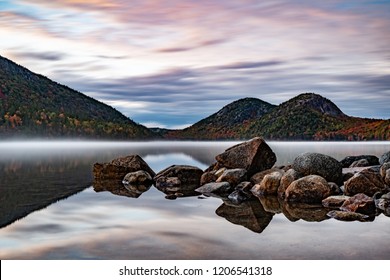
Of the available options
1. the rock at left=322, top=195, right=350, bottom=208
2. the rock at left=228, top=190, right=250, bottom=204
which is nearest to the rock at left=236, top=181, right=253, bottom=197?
the rock at left=228, top=190, right=250, bottom=204

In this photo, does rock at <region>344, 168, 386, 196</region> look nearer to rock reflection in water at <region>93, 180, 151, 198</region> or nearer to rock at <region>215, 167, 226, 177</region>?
rock at <region>215, 167, 226, 177</region>

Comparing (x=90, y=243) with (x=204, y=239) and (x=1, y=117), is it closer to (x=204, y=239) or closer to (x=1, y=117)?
(x=204, y=239)

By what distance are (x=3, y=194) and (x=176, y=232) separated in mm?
7892

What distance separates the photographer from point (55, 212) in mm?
11312

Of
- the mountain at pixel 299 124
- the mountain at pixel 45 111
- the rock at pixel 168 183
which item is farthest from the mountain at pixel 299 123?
the mountain at pixel 45 111

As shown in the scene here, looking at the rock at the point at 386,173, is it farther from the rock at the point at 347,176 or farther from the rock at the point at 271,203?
the rock at the point at 271,203

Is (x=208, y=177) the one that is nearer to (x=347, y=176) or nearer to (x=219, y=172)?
(x=219, y=172)

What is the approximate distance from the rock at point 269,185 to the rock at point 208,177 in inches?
108

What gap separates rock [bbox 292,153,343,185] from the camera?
14.2 meters

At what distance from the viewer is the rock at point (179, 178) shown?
1772cm

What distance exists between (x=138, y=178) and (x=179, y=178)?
1.58 m

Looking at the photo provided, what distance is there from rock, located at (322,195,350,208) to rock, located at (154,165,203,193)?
5.98 meters

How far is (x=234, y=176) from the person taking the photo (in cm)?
1611
